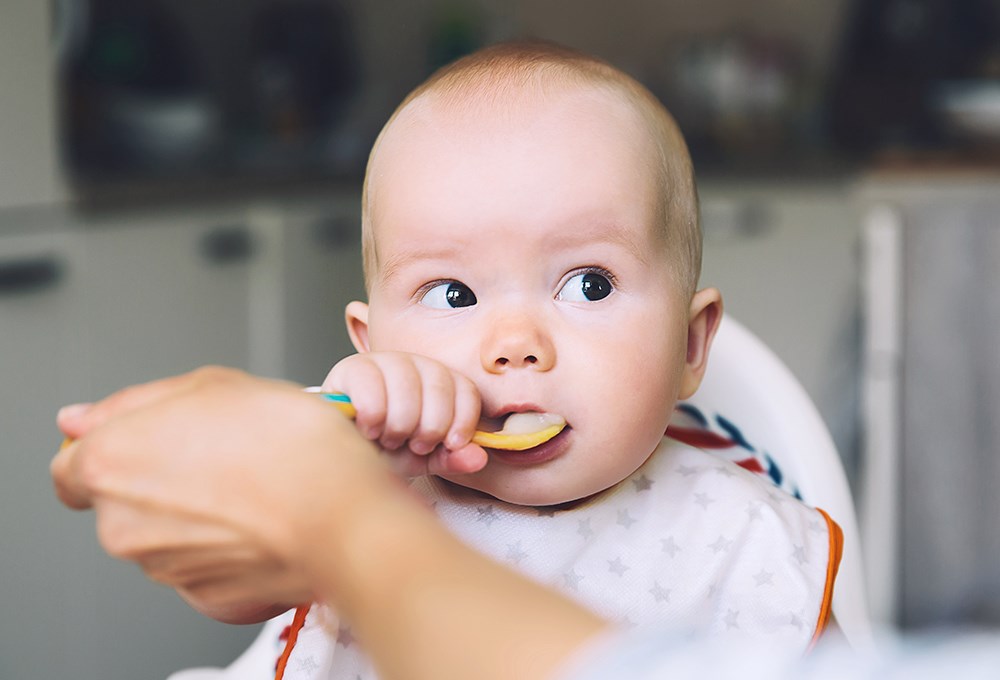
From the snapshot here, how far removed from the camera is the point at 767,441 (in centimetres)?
99

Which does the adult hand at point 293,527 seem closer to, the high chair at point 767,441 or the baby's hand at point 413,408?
the baby's hand at point 413,408

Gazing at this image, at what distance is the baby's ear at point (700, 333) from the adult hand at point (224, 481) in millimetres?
389

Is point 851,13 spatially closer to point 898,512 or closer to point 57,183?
point 898,512

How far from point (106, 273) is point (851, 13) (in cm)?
226

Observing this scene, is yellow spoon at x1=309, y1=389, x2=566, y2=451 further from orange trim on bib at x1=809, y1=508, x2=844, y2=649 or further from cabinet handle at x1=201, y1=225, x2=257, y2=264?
cabinet handle at x1=201, y1=225, x2=257, y2=264

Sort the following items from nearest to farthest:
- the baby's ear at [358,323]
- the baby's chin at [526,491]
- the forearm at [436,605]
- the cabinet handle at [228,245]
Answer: the forearm at [436,605] < the baby's chin at [526,491] < the baby's ear at [358,323] < the cabinet handle at [228,245]

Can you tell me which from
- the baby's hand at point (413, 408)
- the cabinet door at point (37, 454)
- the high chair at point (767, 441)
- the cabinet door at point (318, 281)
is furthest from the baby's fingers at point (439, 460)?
the cabinet door at point (318, 281)

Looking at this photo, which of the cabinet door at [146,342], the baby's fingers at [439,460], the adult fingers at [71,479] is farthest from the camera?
the cabinet door at [146,342]

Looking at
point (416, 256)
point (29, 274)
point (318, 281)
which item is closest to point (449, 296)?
point (416, 256)

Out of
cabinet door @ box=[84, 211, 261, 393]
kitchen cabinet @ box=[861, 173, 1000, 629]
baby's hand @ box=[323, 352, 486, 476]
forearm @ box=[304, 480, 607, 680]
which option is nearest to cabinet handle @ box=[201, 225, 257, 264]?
cabinet door @ box=[84, 211, 261, 393]

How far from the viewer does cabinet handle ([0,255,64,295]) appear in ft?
5.35

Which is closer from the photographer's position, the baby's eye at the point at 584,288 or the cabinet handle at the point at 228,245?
the baby's eye at the point at 584,288

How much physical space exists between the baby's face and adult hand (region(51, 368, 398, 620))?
0.72 ft

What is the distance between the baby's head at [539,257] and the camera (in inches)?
27.0
